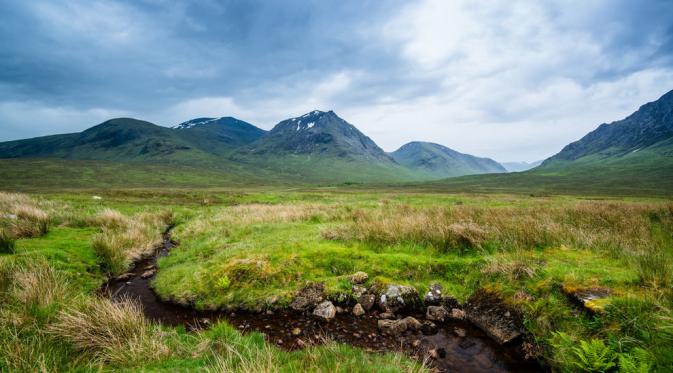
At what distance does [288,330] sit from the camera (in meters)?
7.50

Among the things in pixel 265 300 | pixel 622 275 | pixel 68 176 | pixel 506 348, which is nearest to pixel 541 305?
pixel 506 348

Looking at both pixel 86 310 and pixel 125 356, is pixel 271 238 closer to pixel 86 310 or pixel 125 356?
pixel 86 310

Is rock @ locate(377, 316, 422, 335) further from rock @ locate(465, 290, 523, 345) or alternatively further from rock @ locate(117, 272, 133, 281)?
rock @ locate(117, 272, 133, 281)

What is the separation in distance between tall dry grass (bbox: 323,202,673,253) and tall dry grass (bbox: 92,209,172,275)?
27.6 ft

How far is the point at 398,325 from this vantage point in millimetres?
7348

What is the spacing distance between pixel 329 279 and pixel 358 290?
1.03 metres

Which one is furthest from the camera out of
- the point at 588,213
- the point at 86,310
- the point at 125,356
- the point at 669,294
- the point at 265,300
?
the point at 588,213

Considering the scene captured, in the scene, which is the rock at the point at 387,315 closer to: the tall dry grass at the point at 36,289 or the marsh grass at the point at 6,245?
the tall dry grass at the point at 36,289

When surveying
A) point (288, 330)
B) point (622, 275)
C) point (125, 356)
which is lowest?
point (288, 330)

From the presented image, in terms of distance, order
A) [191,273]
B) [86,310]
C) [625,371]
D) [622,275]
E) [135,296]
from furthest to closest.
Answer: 1. [191,273]
2. [135,296]
3. [622,275]
4. [86,310]
5. [625,371]

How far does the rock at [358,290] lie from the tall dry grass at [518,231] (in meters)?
3.27

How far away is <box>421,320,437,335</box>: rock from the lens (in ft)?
23.5

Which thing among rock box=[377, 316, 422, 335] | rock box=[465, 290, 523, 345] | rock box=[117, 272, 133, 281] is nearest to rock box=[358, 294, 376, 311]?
rock box=[377, 316, 422, 335]

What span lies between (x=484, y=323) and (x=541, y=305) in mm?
1326
